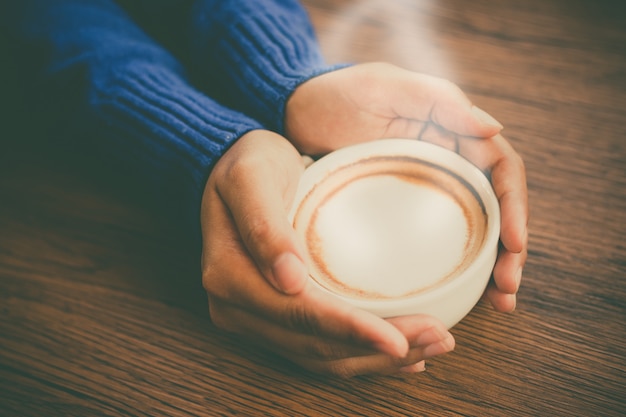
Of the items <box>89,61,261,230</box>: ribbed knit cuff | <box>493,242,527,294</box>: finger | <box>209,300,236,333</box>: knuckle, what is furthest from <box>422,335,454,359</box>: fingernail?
<box>89,61,261,230</box>: ribbed knit cuff

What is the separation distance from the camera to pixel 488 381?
1.83ft

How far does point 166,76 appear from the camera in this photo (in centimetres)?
87

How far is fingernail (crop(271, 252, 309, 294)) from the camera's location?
512 mm

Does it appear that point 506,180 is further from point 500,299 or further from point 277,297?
point 277,297

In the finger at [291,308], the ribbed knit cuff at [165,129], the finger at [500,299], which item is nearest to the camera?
the finger at [291,308]

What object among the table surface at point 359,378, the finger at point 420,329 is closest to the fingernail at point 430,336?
the finger at point 420,329

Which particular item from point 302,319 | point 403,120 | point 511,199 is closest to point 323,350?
point 302,319

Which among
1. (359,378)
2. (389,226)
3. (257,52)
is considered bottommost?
(359,378)

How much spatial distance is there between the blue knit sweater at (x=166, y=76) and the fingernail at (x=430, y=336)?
1.25ft

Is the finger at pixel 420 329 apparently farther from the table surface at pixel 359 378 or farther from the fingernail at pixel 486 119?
the fingernail at pixel 486 119

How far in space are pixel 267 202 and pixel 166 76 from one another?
43 cm

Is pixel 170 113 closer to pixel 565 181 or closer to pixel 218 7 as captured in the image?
pixel 218 7

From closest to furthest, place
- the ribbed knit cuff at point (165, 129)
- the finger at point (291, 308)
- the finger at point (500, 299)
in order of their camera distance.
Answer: the finger at point (291, 308)
the finger at point (500, 299)
the ribbed knit cuff at point (165, 129)

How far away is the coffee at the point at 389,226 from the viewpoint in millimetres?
570
